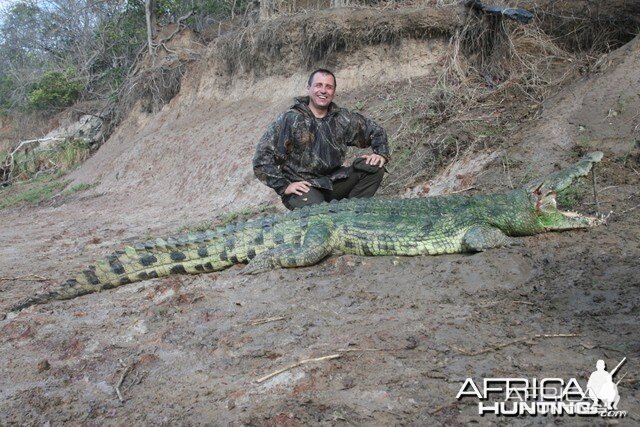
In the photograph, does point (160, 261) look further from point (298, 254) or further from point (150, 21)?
point (150, 21)

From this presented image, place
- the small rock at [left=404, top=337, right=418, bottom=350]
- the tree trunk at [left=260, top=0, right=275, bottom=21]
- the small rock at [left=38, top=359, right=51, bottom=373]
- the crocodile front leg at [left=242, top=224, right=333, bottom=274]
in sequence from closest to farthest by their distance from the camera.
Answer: the small rock at [left=404, top=337, right=418, bottom=350] → the small rock at [left=38, top=359, right=51, bottom=373] → the crocodile front leg at [left=242, top=224, right=333, bottom=274] → the tree trunk at [left=260, top=0, right=275, bottom=21]

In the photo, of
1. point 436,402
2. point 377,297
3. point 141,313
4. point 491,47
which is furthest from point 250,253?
point 491,47

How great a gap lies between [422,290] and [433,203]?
116cm

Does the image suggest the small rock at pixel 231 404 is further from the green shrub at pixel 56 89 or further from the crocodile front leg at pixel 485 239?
the green shrub at pixel 56 89

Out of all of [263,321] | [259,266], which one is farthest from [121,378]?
[259,266]

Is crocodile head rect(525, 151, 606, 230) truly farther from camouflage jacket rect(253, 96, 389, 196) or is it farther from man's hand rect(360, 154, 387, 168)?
camouflage jacket rect(253, 96, 389, 196)

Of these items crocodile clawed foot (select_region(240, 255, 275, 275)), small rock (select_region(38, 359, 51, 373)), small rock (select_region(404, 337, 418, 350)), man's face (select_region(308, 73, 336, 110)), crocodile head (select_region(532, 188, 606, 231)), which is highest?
man's face (select_region(308, 73, 336, 110))

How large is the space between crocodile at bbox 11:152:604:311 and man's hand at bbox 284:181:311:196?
57cm

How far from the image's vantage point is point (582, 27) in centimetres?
814

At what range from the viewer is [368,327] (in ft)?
10.2

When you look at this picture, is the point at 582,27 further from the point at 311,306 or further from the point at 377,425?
the point at 377,425

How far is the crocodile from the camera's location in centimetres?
433

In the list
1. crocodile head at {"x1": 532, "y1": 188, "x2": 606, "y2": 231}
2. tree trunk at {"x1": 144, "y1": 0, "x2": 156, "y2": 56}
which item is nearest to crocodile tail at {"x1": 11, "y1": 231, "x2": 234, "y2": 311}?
crocodile head at {"x1": 532, "y1": 188, "x2": 606, "y2": 231}

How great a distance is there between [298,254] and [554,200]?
81.1 inches
